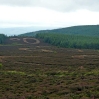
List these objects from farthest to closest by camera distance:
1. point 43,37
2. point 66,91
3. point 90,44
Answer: point 43,37 < point 90,44 < point 66,91

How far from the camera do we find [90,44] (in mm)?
149000

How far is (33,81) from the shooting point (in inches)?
1570

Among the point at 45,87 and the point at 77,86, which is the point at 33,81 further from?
the point at 77,86

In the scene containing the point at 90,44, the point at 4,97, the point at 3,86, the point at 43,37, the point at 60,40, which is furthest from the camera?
the point at 43,37

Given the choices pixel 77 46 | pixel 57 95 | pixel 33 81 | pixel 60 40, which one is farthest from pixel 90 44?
pixel 57 95

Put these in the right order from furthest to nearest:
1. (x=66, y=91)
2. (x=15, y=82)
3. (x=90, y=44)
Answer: (x=90, y=44) → (x=15, y=82) → (x=66, y=91)

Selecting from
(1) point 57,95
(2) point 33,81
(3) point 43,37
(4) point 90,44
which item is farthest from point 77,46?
(1) point 57,95

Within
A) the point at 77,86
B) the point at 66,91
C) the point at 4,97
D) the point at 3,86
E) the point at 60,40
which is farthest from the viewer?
the point at 60,40

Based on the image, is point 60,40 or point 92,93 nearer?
point 92,93

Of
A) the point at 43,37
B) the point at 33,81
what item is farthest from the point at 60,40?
the point at 33,81

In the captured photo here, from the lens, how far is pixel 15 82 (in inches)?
1551

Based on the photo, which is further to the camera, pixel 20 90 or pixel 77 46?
pixel 77 46

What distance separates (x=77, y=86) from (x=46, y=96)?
5.77 meters

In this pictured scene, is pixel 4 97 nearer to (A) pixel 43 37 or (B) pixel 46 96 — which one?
(B) pixel 46 96
